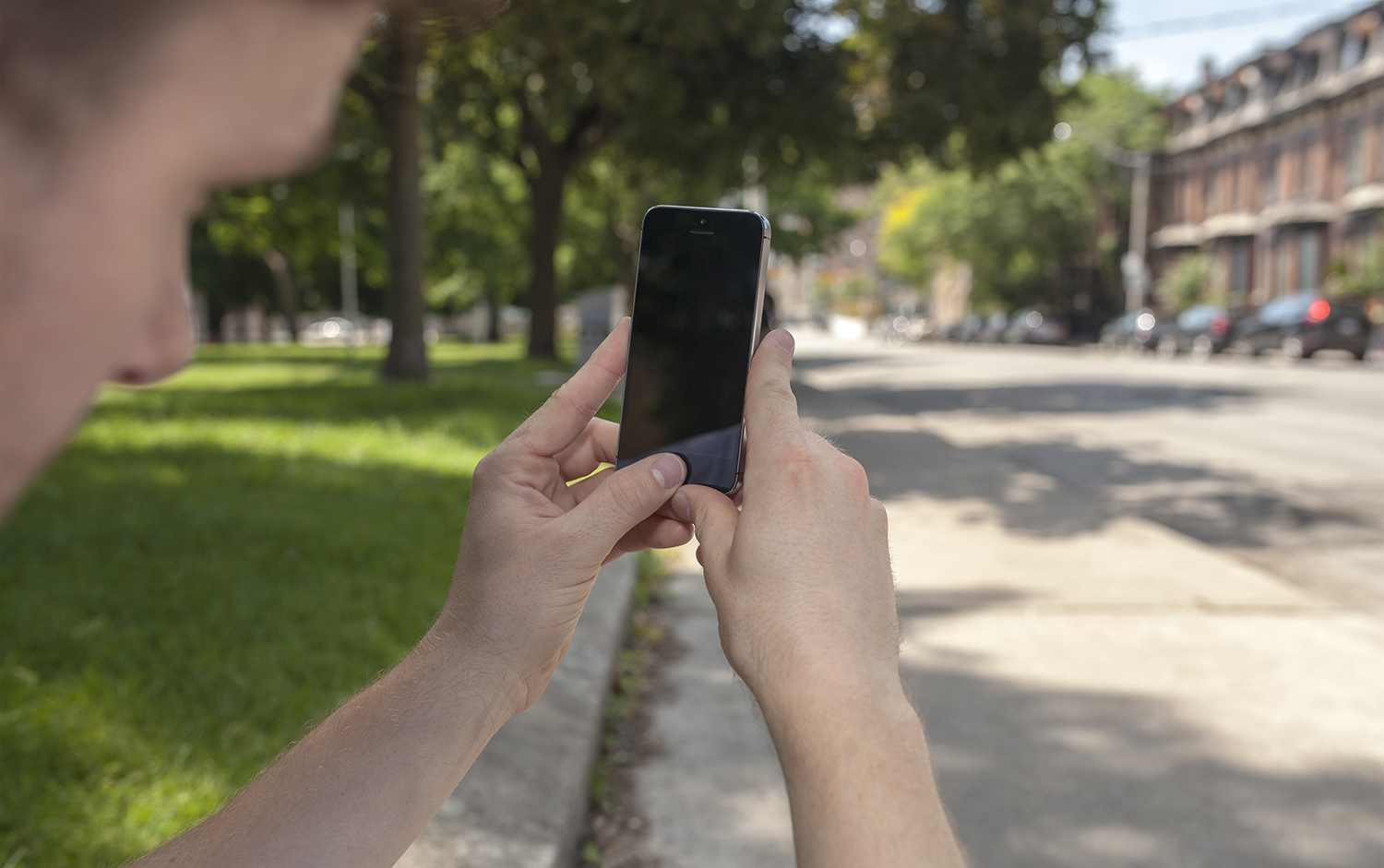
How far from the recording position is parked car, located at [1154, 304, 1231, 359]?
28.6m

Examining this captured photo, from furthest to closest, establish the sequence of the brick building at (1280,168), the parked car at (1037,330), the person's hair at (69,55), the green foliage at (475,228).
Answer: the parked car at (1037,330)
the brick building at (1280,168)
the green foliage at (475,228)
the person's hair at (69,55)

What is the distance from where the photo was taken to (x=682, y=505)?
131 centimetres

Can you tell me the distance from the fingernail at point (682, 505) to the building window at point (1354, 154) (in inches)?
1690

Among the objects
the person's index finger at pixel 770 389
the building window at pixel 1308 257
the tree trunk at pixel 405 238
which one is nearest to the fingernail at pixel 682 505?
the person's index finger at pixel 770 389

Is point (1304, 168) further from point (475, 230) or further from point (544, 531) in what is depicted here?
point (544, 531)

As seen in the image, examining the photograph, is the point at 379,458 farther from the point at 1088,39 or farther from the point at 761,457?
the point at 1088,39

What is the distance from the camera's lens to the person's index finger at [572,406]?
4.55ft

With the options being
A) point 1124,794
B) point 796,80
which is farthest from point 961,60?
point 1124,794

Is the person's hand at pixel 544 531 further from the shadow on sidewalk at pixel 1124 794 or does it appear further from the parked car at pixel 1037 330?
the parked car at pixel 1037 330

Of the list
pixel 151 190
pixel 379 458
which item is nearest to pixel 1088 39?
pixel 379 458

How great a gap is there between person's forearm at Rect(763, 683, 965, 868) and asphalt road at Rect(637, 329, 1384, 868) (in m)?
0.44

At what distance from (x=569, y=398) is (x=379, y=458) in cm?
624

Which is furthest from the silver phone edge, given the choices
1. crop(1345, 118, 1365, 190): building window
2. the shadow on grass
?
crop(1345, 118, 1365, 190): building window

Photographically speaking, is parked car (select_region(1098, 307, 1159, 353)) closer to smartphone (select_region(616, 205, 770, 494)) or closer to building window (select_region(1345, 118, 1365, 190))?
building window (select_region(1345, 118, 1365, 190))
